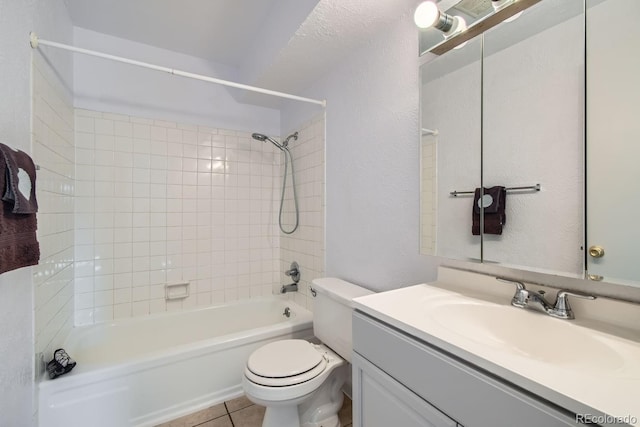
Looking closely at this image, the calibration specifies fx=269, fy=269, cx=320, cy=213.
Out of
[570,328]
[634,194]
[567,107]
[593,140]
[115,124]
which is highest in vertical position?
[115,124]

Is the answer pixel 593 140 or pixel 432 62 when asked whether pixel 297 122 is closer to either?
pixel 432 62

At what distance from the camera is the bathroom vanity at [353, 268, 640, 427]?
19.0 inches

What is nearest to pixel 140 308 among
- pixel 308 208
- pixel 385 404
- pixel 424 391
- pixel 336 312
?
pixel 308 208

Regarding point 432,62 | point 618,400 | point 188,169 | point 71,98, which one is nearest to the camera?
point 618,400

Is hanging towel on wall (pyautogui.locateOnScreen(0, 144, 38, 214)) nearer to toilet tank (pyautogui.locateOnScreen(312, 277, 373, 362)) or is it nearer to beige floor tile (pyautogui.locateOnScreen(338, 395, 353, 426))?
toilet tank (pyautogui.locateOnScreen(312, 277, 373, 362))

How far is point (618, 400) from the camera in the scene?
1.45ft

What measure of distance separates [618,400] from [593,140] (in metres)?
0.68

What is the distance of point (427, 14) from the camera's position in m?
1.07

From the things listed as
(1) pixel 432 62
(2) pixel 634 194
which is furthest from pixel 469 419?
(1) pixel 432 62

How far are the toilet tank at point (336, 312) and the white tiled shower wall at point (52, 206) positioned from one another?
1391mm

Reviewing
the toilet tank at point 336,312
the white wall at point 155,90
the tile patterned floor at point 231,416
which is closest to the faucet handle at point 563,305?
the toilet tank at point 336,312

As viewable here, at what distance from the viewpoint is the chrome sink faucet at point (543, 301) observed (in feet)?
2.60

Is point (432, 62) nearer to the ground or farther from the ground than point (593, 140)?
farther from the ground

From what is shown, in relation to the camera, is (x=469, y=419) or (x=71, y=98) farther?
(x=71, y=98)
